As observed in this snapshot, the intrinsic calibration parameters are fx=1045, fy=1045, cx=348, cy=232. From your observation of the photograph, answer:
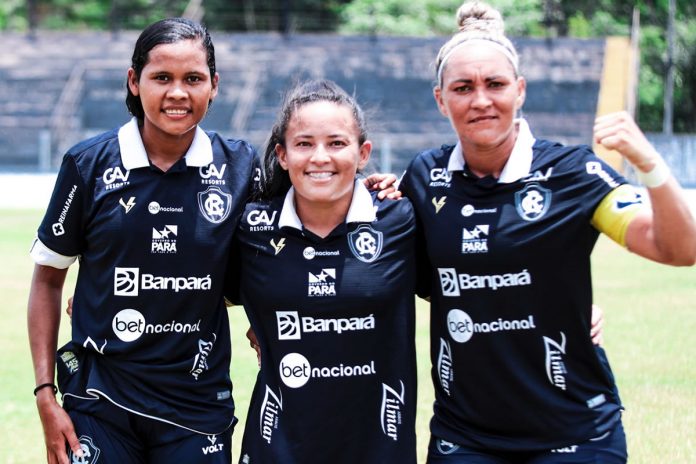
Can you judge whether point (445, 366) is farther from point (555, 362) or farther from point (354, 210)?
point (354, 210)

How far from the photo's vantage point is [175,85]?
3.82 metres

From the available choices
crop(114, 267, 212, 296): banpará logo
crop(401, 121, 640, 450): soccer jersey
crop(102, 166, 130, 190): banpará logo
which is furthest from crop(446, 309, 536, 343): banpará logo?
crop(102, 166, 130, 190): banpará logo

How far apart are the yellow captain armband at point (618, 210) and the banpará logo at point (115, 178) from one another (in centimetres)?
170

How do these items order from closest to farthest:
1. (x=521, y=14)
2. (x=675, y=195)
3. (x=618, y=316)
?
1. (x=675, y=195)
2. (x=618, y=316)
3. (x=521, y=14)

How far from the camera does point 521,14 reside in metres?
39.2

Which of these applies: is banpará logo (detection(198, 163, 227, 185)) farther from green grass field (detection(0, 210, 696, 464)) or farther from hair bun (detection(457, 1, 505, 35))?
green grass field (detection(0, 210, 696, 464))

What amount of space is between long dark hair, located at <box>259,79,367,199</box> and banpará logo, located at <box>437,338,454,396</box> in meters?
0.82

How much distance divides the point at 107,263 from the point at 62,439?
2.14ft

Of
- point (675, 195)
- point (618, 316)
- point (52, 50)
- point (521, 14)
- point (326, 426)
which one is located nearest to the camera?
point (675, 195)

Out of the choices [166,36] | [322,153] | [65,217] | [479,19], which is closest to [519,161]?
[322,153]

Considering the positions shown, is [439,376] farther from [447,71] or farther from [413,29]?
[413,29]

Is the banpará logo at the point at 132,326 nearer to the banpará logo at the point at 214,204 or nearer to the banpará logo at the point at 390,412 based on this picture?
the banpará logo at the point at 214,204

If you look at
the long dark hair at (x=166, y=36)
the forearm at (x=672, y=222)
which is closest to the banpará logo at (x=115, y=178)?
the long dark hair at (x=166, y=36)

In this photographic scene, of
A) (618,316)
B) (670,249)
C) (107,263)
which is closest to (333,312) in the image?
(107,263)
